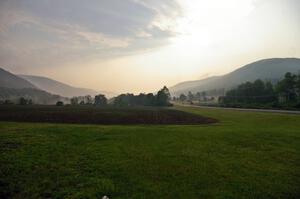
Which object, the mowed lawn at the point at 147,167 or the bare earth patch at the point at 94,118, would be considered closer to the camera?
the mowed lawn at the point at 147,167

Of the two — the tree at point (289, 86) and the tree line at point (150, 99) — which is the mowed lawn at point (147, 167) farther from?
the tree line at point (150, 99)

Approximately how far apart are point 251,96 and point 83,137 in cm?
11070

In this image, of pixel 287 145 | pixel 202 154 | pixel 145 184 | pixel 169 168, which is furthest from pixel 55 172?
pixel 287 145

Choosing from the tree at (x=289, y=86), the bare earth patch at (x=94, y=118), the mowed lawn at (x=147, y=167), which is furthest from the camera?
the tree at (x=289, y=86)

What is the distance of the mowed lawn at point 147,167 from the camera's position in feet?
36.7

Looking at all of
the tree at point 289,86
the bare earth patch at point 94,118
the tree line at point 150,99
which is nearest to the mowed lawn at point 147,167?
the bare earth patch at point 94,118

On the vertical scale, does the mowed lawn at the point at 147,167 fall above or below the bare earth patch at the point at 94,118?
below

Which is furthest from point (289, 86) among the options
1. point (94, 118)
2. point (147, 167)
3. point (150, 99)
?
point (147, 167)

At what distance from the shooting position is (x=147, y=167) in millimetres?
14117

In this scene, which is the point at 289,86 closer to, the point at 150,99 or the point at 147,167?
the point at 150,99

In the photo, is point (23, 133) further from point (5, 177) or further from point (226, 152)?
point (226, 152)

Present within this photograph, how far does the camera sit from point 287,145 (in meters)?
19.6

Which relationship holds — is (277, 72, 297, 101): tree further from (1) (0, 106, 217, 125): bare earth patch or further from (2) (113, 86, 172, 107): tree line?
(1) (0, 106, 217, 125): bare earth patch

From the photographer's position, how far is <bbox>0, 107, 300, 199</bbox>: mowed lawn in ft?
36.7
